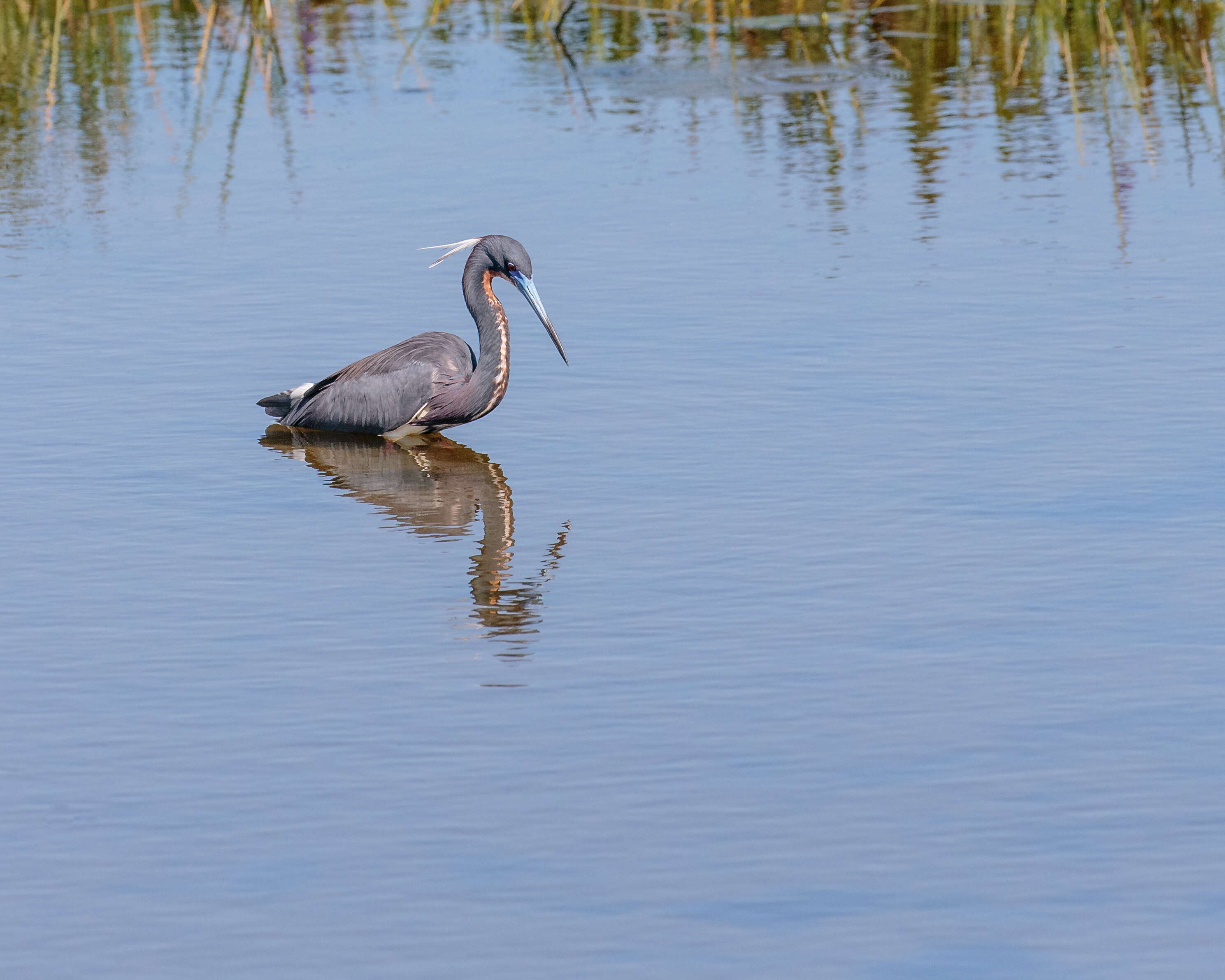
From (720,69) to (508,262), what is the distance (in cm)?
808

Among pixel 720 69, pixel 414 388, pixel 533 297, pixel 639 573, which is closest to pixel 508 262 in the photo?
pixel 533 297

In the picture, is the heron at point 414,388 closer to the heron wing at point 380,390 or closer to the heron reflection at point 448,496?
the heron wing at point 380,390

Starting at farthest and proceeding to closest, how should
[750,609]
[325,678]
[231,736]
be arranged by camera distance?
[750,609] → [325,678] → [231,736]

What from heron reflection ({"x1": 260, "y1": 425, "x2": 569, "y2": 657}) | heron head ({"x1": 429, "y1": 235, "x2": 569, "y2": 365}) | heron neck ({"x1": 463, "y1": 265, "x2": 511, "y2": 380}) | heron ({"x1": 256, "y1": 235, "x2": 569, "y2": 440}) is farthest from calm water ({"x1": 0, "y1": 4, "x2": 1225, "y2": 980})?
heron head ({"x1": 429, "y1": 235, "x2": 569, "y2": 365})

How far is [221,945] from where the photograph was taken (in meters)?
4.26

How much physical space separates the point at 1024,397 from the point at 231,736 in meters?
4.19

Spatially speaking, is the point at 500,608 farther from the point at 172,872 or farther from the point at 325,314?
the point at 325,314

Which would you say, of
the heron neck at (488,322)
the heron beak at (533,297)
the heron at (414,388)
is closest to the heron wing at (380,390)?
the heron at (414,388)

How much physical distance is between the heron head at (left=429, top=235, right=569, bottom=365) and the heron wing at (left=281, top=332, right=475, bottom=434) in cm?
43

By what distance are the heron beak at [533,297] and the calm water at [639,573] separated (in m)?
0.35

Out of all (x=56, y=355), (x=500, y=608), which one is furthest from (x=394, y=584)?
(x=56, y=355)

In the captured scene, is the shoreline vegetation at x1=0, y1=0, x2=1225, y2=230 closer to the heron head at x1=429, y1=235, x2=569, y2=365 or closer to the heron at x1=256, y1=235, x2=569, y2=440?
the heron head at x1=429, y1=235, x2=569, y2=365

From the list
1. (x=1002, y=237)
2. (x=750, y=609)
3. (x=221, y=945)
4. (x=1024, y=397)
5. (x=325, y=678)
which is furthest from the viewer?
(x=1002, y=237)

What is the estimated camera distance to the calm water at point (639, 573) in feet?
14.5
